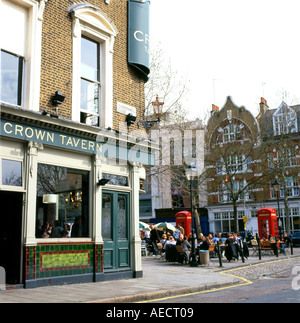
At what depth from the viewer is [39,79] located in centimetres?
1150

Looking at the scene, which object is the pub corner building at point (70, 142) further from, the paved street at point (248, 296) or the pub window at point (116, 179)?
the paved street at point (248, 296)

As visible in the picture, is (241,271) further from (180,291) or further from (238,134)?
(238,134)

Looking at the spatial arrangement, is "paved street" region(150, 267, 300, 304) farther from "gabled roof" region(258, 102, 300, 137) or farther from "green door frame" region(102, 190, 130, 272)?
"gabled roof" region(258, 102, 300, 137)

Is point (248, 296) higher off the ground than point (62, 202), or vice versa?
point (62, 202)

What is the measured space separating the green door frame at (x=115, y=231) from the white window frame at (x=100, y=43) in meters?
2.48

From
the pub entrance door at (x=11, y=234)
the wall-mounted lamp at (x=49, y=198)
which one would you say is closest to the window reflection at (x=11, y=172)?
the pub entrance door at (x=11, y=234)

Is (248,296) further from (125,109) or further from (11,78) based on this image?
(11,78)

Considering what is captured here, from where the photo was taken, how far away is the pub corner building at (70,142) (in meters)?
10.7

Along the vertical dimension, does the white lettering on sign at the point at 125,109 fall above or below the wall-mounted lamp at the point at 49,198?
above

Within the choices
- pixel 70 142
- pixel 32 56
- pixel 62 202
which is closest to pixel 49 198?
pixel 62 202

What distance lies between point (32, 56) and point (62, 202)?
427 centimetres

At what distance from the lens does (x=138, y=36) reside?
14961 mm

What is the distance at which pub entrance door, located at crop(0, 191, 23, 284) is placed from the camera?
10555mm

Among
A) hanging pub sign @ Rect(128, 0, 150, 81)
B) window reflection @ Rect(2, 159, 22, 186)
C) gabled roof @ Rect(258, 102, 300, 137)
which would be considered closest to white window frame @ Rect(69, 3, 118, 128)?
hanging pub sign @ Rect(128, 0, 150, 81)
